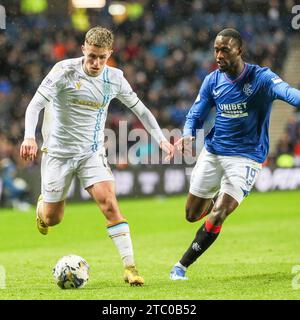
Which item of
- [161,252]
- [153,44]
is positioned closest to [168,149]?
[161,252]

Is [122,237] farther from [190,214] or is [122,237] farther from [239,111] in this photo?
[239,111]

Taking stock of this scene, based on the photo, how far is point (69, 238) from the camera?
12500 mm

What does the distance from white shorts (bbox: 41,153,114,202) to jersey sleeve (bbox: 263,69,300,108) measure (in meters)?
1.69

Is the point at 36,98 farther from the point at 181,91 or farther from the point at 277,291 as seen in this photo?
the point at 181,91

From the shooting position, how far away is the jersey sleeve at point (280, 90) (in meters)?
7.29

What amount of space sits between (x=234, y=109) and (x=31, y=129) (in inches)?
79.2

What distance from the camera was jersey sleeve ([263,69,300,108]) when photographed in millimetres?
7288

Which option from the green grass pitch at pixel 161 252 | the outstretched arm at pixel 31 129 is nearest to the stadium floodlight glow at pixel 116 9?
the green grass pitch at pixel 161 252

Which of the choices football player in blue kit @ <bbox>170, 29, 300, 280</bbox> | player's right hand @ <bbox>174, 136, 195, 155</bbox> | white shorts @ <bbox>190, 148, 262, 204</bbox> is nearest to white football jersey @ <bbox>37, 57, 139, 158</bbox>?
player's right hand @ <bbox>174, 136, 195, 155</bbox>

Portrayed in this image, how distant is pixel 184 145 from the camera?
7.98 metres

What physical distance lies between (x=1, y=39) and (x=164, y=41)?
4299 millimetres

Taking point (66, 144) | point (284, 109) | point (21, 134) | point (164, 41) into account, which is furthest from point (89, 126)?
point (284, 109)

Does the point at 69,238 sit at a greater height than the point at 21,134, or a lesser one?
lesser

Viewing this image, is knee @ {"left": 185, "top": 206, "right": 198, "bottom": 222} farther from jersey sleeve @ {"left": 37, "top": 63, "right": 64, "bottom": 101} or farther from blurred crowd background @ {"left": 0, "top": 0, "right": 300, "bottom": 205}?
blurred crowd background @ {"left": 0, "top": 0, "right": 300, "bottom": 205}
